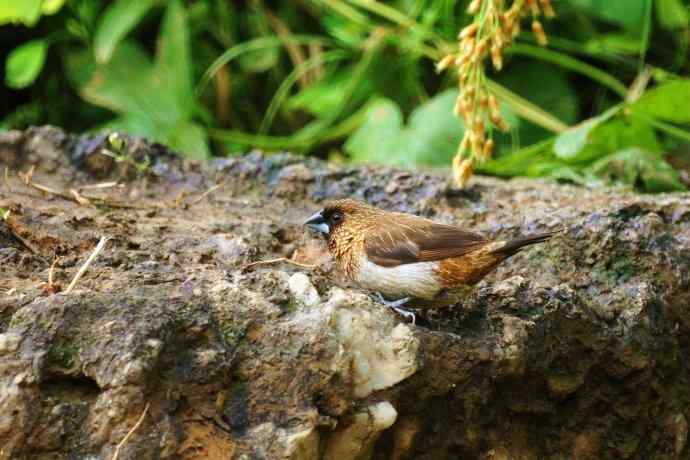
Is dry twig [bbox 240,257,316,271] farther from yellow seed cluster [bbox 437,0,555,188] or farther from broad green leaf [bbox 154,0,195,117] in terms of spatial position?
broad green leaf [bbox 154,0,195,117]

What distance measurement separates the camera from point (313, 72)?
688 cm

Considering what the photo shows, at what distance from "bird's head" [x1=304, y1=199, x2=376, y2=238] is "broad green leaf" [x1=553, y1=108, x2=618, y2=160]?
1607 millimetres

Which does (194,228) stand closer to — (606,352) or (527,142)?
(606,352)

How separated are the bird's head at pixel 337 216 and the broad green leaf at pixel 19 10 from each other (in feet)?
9.12

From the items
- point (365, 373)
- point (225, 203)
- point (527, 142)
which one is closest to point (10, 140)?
point (225, 203)

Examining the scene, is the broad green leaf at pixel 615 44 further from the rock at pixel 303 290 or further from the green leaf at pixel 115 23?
the rock at pixel 303 290

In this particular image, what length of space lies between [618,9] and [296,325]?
378 cm

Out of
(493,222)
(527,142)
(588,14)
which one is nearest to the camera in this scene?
(493,222)

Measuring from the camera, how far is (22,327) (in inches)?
102

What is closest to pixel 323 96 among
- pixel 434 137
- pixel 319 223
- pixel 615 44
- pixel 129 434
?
pixel 434 137

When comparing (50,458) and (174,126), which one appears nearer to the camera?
(50,458)

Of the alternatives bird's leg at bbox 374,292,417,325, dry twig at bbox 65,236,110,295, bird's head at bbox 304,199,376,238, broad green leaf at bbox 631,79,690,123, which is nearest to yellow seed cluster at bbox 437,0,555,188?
bird's head at bbox 304,199,376,238

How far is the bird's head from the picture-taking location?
3572 millimetres

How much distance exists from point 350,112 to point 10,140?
2568 mm
